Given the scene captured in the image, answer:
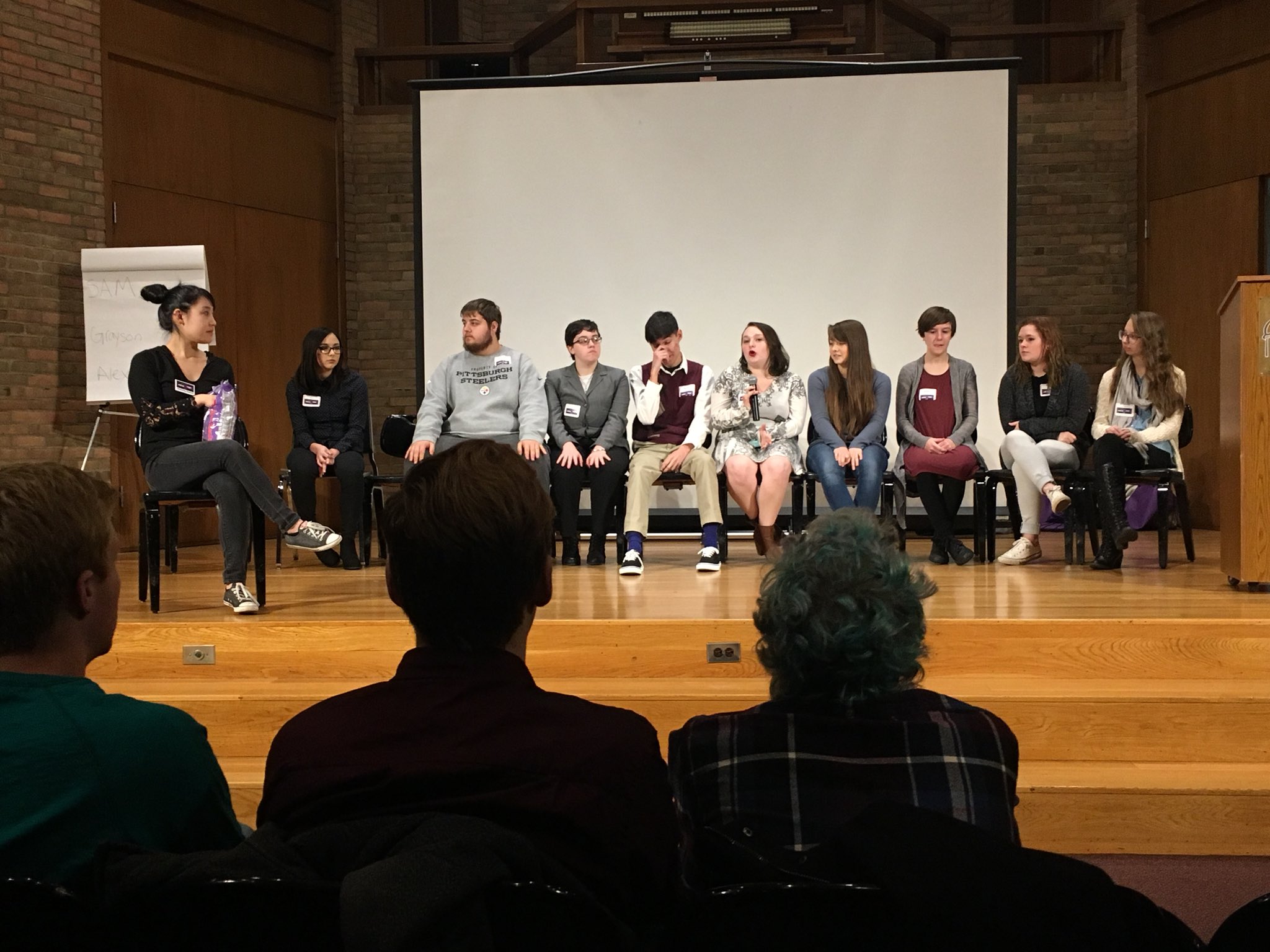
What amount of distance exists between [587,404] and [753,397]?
31.2 inches

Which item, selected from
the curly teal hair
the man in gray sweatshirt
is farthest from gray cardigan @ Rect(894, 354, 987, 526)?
the curly teal hair

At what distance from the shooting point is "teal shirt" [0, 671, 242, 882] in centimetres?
118

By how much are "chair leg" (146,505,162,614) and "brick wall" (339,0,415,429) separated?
3814 mm

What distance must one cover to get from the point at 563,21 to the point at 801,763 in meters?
7.08

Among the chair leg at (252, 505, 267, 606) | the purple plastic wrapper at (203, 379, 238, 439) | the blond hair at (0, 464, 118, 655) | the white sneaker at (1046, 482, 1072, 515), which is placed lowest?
the chair leg at (252, 505, 267, 606)

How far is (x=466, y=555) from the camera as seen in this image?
4.17 feet

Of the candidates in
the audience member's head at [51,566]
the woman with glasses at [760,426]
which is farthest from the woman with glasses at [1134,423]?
the audience member's head at [51,566]

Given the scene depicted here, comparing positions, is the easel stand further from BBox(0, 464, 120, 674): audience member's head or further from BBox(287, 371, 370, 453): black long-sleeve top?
BBox(0, 464, 120, 674): audience member's head

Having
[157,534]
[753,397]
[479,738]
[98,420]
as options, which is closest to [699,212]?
[753,397]

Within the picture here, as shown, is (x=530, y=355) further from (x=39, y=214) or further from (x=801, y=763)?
(x=801, y=763)

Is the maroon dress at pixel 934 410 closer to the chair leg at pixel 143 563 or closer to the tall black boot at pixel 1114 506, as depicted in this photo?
the tall black boot at pixel 1114 506

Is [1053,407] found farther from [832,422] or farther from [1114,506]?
[832,422]

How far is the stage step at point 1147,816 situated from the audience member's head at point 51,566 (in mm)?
1931

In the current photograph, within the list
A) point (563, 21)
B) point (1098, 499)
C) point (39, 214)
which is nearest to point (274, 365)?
point (39, 214)
